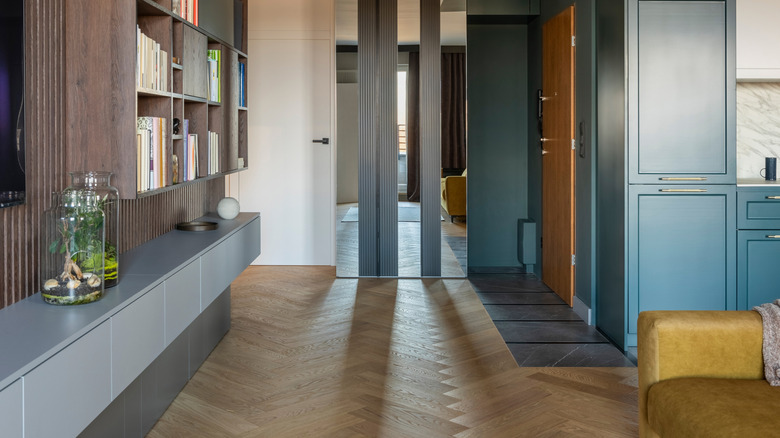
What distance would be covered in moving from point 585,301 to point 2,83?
361cm

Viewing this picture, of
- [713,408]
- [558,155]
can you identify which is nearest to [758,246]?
[558,155]

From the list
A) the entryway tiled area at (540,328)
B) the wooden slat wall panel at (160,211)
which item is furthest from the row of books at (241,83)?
the entryway tiled area at (540,328)

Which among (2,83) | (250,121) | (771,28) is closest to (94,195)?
(2,83)

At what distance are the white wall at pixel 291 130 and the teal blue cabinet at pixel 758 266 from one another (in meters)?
3.44

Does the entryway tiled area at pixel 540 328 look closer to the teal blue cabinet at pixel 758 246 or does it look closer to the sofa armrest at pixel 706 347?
the teal blue cabinet at pixel 758 246

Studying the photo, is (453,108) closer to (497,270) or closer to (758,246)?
(497,270)

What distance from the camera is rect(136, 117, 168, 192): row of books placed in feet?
8.77

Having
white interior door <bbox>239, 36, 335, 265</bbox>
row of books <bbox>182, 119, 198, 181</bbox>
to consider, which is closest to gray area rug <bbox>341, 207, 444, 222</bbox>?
white interior door <bbox>239, 36, 335, 265</bbox>

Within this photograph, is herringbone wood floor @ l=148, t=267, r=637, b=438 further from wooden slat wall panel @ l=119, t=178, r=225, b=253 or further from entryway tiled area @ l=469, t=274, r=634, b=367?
wooden slat wall panel @ l=119, t=178, r=225, b=253

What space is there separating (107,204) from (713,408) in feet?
6.28

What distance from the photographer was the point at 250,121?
6.45 m

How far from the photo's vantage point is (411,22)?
228 inches

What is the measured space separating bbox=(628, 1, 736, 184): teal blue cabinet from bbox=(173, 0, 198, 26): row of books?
2.25 meters

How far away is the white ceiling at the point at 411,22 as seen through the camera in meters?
5.78
